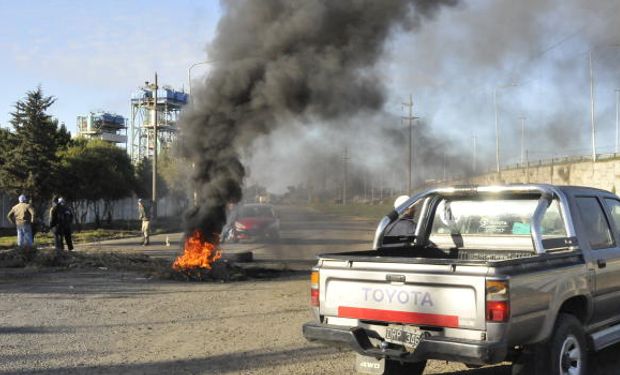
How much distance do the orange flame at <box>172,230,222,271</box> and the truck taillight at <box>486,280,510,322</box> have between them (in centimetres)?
837

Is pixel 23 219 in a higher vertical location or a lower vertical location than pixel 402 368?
higher

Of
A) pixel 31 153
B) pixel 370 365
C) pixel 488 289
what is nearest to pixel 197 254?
pixel 370 365

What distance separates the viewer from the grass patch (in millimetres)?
29906

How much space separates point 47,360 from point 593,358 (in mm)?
5287

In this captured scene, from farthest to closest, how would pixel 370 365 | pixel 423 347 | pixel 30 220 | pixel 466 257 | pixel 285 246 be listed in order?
pixel 285 246, pixel 30 220, pixel 466 257, pixel 370 365, pixel 423 347

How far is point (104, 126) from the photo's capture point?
76938 millimetres

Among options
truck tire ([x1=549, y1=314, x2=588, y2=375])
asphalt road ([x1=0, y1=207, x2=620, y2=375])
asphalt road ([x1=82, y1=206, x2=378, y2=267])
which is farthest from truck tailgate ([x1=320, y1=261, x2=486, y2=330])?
asphalt road ([x1=82, y1=206, x2=378, y2=267])

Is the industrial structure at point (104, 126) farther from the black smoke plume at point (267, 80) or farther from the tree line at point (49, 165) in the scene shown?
the black smoke plume at point (267, 80)

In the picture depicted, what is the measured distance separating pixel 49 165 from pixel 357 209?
16.1 m

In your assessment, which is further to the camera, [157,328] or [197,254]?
[197,254]

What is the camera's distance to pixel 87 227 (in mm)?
31359

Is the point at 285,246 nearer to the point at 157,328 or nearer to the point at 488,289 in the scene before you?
the point at 157,328

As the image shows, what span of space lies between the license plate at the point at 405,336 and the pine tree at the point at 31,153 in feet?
84.6

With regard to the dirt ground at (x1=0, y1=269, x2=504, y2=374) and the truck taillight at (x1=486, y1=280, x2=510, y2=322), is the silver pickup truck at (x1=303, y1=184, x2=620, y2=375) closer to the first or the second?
the truck taillight at (x1=486, y1=280, x2=510, y2=322)
